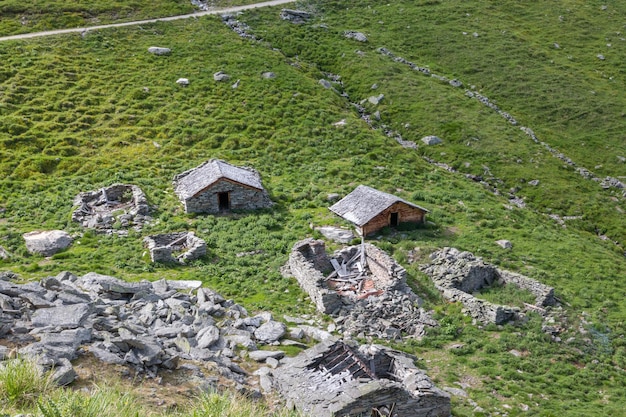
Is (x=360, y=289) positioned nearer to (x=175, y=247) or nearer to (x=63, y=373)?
(x=175, y=247)

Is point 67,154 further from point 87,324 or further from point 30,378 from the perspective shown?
point 30,378

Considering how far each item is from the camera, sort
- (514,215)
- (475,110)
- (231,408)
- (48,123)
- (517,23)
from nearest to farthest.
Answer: (231,408), (514,215), (48,123), (475,110), (517,23)

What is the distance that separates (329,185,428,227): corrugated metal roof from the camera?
36.4 m

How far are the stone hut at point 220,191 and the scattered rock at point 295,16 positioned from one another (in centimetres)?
4461

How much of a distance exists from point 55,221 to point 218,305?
18.7 metres

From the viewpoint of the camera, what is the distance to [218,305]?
25.0 m

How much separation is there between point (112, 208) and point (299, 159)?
53.7 ft

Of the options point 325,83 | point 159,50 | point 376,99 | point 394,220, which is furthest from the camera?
point 159,50

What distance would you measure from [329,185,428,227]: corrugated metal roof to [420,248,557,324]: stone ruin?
15.7 ft

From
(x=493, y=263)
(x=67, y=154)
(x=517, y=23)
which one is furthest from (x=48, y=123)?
(x=517, y=23)

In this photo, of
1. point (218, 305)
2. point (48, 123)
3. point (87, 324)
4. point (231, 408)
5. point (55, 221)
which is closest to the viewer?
point (231, 408)

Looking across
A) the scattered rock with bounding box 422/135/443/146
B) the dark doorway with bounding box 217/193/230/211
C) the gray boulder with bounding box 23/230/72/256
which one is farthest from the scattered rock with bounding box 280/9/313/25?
the gray boulder with bounding box 23/230/72/256

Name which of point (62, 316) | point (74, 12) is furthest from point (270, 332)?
point (74, 12)

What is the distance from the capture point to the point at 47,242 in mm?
34781
